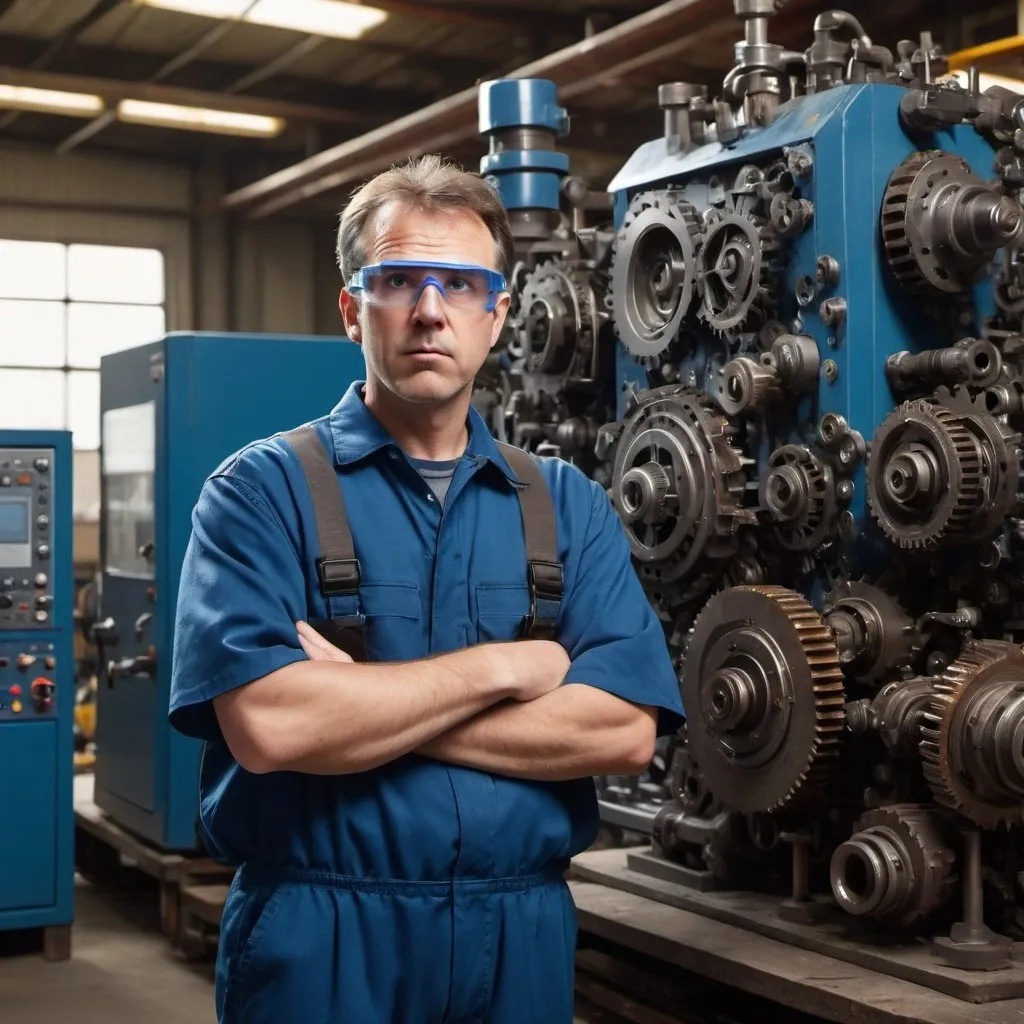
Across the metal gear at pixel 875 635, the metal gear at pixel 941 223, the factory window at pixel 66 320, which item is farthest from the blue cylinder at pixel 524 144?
the factory window at pixel 66 320

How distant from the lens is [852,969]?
2.80 m

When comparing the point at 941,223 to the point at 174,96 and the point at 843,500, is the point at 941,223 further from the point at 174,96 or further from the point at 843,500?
the point at 174,96

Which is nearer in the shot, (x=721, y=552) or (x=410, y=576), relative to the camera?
(x=410, y=576)

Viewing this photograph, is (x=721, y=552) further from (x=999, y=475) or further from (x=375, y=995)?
(x=375, y=995)

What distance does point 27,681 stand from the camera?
13.3 ft

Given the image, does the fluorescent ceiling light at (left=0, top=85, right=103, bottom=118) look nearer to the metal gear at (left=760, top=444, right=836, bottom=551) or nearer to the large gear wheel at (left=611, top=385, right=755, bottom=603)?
the large gear wheel at (left=611, top=385, right=755, bottom=603)

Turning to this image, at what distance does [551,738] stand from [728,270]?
171 cm

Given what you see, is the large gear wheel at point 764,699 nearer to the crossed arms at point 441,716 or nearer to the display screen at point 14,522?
the crossed arms at point 441,716

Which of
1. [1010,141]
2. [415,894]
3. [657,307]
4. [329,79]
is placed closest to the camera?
[415,894]

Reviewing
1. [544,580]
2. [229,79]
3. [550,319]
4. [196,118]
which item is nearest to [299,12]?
[196,118]

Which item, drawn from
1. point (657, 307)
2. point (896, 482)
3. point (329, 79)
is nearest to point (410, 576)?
point (896, 482)

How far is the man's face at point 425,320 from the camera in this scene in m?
1.79

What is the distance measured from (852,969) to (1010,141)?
5.71 ft

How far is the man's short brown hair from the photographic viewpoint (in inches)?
72.4
